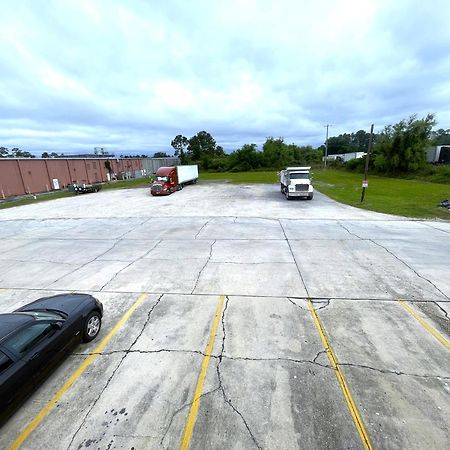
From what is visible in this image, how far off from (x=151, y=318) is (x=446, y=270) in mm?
9404

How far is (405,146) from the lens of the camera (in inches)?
1619

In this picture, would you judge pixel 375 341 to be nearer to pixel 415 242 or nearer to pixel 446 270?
pixel 446 270

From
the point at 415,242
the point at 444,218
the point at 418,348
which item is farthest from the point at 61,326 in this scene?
the point at 444,218

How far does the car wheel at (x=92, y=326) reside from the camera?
5.26 meters

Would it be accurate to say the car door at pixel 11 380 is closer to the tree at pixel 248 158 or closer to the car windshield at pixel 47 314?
the car windshield at pixel 47 314

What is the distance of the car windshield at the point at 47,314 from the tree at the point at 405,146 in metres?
49.7

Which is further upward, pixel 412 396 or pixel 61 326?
pixel 61 326

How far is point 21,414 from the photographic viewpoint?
3.87 meters

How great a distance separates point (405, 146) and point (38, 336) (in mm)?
51232

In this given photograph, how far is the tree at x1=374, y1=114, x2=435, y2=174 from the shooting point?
40.2m

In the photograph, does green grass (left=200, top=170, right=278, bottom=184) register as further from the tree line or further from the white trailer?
the tree line

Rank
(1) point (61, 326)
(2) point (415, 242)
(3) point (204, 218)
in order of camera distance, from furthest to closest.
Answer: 1. (3) point (204, 218)
2. (2) point (415, 242)
3. (1) point (61, 326)

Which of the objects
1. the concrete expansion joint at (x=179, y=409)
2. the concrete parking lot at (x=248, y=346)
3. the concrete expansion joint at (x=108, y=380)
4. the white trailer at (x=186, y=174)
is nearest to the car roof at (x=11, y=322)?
the concrete parking lot at (x=248, y=346)

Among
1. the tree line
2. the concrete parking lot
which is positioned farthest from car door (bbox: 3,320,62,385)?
the tree line
